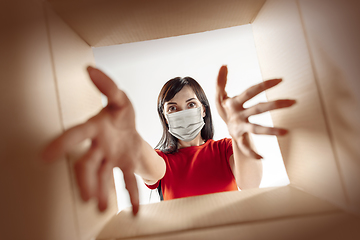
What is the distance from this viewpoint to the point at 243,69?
0.71 meters

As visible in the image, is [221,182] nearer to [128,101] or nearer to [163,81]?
[163,81]

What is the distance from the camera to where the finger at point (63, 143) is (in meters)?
0.33

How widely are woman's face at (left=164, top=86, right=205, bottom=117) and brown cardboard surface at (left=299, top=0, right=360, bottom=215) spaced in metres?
0.46

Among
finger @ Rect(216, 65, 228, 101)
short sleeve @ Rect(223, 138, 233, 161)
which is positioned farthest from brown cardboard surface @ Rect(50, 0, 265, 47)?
short sleeve @ Rect(223, 138, 233, 161)

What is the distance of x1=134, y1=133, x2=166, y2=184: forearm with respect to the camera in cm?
48

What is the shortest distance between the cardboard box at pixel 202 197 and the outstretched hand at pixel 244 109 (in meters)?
0.03

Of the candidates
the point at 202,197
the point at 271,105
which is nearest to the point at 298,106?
the point at 271,105

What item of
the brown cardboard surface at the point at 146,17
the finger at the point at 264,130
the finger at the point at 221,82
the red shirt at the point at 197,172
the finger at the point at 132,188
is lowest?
the red shirt at the point at 197,172

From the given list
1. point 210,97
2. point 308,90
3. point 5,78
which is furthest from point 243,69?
point 5,78

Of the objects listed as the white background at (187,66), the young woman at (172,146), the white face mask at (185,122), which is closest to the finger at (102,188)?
the young woman at (172,146)

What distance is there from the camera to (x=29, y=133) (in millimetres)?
309

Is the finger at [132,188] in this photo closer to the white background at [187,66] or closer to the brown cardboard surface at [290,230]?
the brown cardboard surface at [290,230]

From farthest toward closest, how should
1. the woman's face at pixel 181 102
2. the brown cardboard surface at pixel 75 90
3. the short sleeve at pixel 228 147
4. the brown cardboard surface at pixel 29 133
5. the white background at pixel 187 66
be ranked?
the short sleeve at pixel 228 147 < the woman's face at pixel 181 102 < the white background at pixel 187 66 < the brown cardboard surface at pixel 75 90 < the brown cardboard surface at pixel 29 133

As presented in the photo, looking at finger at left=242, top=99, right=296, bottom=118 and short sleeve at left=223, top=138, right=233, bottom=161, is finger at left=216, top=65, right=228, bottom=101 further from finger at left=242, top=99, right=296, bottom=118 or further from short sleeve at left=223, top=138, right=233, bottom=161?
short sleeve at left=223, top=138, right=233, bottom=161
